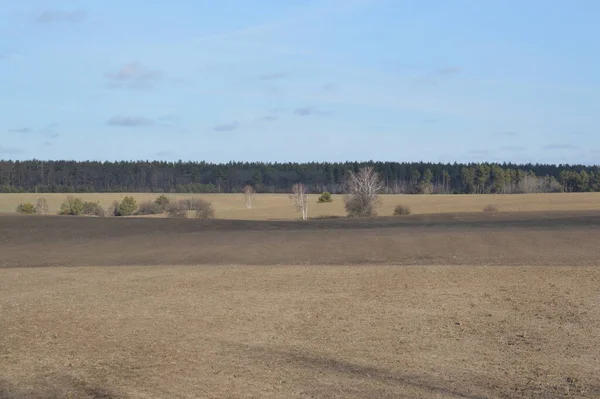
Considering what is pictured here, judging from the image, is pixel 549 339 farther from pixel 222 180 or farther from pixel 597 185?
pixel 222 180

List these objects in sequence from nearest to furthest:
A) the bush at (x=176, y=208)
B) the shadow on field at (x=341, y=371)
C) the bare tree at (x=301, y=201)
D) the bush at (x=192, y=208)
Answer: the shadow on field at (x=341, y=371) < the bush at (x=192, y=208) < the bare tree at (x=301, y=201) < the bush at (x=176, y=208)

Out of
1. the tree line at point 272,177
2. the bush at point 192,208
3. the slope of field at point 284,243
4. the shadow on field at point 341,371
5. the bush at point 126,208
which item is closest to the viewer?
the shadow on field at point 341,371

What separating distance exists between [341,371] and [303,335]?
3.17 meters

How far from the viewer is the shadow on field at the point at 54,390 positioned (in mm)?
9930

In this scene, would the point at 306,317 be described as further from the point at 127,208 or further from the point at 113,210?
the point at 113,210

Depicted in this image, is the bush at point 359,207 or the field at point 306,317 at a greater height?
the bush at point 359,207

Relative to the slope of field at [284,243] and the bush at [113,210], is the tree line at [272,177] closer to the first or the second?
the bush at [113,210]

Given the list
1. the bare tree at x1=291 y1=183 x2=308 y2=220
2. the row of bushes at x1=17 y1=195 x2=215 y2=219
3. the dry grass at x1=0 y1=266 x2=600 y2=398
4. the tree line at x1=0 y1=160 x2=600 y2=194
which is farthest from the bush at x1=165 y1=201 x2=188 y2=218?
the dry grass at x1=0 y1=266 x2=600 y2=398

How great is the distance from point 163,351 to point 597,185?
446ft

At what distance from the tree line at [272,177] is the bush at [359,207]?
71080mm

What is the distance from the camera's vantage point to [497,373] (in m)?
11.5

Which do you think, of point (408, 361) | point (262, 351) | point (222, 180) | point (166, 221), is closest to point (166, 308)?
point (262, 351)

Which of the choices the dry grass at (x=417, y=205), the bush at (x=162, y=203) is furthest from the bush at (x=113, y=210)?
the dry grass at (x=417, y=205)

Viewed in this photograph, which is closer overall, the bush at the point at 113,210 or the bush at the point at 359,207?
the bush at the point at 359,207
